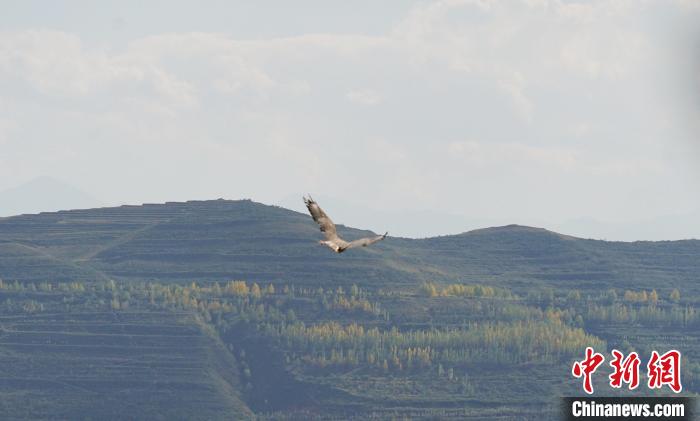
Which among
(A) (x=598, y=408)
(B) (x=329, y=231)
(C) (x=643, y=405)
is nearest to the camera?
(B) (x=329, y=231)

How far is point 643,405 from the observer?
14275 centimetres

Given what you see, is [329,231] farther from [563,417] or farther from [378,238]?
[563,417]

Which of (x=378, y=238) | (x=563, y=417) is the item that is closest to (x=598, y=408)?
(x=563, y=417)

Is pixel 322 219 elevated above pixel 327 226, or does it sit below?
above

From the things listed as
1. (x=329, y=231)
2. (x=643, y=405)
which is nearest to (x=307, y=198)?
(x=329, y=231)

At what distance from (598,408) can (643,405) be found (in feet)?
37.4

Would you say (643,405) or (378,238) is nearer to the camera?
(378,238)

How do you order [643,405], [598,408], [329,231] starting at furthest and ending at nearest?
[598,408] < [643,405] < [329,231]

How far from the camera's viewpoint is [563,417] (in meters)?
155

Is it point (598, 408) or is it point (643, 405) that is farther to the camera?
point (598, 408)

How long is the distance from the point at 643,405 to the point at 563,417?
1414cm

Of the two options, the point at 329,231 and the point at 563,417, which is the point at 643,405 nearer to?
the point at 563,417

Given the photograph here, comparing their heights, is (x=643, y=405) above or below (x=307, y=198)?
below

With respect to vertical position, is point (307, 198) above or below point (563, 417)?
above
